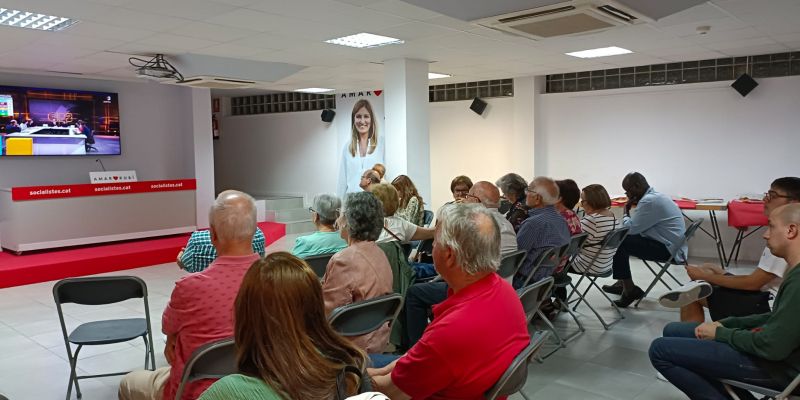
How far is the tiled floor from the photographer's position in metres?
3.49

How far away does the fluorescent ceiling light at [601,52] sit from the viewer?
6780 mm

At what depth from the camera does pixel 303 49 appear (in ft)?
20.9

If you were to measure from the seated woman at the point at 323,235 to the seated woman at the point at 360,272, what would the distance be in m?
0.54

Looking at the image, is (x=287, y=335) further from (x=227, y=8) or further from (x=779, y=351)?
(x=227, y=8)

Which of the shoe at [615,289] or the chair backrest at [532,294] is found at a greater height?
the chair backrest at [532,294]

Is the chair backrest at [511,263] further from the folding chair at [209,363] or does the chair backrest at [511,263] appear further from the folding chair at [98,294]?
the folding chair at [98,294]

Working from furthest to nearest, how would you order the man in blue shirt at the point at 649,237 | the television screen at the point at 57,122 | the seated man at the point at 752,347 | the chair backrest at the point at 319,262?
the television screen at the point at 57,122, the man in blue shirt at the point at 649,237, the chair backrest at the point at 319,262, the seated man at the point at 752,347

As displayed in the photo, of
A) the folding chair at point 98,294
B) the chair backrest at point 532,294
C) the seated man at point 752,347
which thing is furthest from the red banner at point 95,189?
the seated man at point 752,347

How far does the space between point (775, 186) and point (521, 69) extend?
503 cm

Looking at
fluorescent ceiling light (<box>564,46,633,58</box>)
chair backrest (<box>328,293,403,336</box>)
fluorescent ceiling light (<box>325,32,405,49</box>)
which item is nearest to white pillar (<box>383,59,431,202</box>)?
fluorescent ceiling light (<box>325,32,405,49</box>)

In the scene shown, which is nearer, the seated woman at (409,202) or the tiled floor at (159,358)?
the tiled floor at (159,358)

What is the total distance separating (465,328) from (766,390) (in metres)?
1.51

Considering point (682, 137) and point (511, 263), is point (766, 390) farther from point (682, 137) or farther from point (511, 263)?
point (682, 137)

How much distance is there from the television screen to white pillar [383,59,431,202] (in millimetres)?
4767
